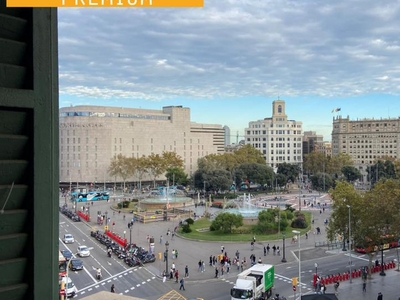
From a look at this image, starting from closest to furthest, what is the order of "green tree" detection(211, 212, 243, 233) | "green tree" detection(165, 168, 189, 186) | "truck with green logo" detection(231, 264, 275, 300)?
"truck with green logo" detection(231, 264, 275, 300) < "green tree" detection(211, 212, 243, 233) < "green tree" detection(165, 168, 189, 186)

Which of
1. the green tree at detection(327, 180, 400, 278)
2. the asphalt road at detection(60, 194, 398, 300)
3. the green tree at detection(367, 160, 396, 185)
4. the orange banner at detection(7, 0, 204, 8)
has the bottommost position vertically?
the asphalt road at detection(60, 194, 398, 300)

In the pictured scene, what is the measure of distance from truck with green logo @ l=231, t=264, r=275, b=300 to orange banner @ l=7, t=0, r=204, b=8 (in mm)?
20500

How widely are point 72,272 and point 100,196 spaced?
146 ft

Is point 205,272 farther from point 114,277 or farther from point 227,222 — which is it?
point 227,222

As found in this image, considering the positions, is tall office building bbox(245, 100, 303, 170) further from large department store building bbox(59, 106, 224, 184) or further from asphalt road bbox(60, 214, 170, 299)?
asphalt road bbox(60, 214, 170, 299)

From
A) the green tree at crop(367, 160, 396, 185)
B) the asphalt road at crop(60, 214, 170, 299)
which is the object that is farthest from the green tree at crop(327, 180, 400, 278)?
the green tree at crop(367, 160, 396, 185)

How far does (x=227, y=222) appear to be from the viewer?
40.6m

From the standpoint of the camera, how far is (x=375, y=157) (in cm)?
12475

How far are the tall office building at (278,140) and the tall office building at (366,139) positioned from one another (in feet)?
59.1

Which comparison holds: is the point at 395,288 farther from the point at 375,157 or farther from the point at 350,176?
the point at 375,157

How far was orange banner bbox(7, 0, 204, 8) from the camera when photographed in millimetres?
2920

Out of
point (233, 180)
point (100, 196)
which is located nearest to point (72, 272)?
point (100, 196)

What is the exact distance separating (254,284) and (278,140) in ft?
333

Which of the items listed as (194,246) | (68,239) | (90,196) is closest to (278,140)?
(90,196)
